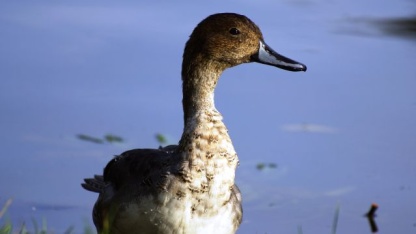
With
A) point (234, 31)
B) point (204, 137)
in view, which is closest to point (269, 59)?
point (234, 31)

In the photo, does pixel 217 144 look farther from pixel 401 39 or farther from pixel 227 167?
pixel 401 39

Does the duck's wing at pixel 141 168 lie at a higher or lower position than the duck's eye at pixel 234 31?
lower

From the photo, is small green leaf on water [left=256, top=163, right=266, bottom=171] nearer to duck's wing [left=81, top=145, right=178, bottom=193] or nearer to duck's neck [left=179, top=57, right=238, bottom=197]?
duck's wing [left=81, top=145, right=178, bottom=193]

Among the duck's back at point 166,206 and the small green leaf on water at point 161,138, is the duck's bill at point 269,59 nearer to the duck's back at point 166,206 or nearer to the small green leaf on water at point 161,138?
the duck's back at point 166,206

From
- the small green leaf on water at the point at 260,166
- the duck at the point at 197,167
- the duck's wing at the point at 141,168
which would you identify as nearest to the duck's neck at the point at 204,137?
the duck at the point at 197,167

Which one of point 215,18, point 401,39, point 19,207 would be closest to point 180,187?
point 215,18

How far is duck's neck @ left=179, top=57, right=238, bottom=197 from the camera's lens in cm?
656

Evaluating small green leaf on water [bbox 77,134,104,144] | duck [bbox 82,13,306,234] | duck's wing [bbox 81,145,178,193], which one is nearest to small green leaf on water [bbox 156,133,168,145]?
small green leaf on water [bbox 77,134,104,144]

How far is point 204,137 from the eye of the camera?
262 inches

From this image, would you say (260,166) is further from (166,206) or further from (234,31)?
(166,206)

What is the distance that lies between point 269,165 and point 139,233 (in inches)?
103

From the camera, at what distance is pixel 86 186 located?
794 cm

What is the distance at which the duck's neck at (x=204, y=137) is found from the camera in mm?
6562

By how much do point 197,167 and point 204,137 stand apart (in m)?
0.17
